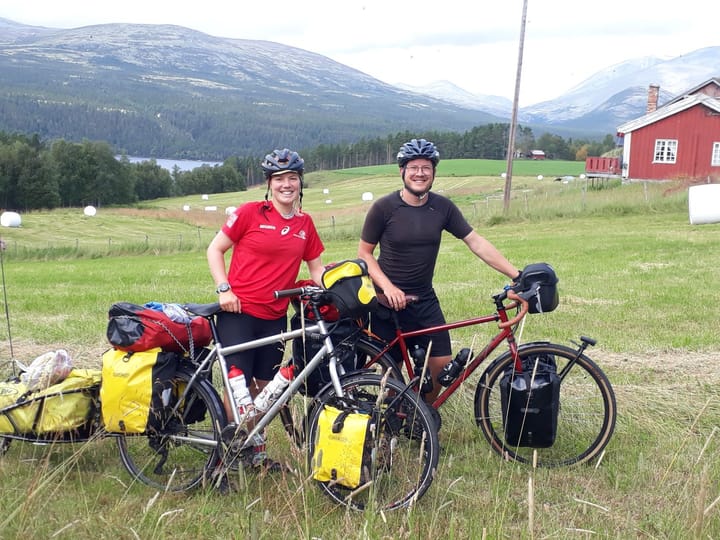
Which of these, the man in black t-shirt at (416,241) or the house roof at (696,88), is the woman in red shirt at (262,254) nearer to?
the man in black t-shirt at (416,241)

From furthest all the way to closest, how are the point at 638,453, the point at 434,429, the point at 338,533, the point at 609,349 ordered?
the point at 609,349 → the point at 638,453 → the point at 434,429 → the point at 338,533

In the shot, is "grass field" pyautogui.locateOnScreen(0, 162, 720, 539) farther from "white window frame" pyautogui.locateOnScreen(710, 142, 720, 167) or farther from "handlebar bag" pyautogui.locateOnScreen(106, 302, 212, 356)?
"white window frame" pyautogui.locateOnScreen(710, 142, 720, 167)

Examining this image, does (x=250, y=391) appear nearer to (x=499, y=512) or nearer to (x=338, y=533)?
(x=338, y=533)

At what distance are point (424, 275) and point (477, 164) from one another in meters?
92.9

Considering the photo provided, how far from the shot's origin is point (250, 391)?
4414 millimetres

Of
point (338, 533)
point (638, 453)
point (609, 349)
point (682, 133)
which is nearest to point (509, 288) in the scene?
point (638, 453)

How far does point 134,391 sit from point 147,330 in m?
0.35

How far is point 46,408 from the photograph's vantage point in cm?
399

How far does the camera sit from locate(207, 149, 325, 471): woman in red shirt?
4102mm

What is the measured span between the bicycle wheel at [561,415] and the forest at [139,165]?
7520cm

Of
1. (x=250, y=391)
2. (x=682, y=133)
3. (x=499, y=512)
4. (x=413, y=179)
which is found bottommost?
(x=499, y=512)

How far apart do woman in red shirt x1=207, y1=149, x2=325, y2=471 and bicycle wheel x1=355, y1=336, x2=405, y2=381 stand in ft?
1.94

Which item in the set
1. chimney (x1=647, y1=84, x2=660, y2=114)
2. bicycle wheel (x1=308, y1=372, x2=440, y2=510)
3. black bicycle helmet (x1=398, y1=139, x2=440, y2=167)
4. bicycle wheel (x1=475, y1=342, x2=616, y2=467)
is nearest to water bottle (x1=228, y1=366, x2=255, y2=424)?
bicycle wheel (x1=308, y1=372, x2=440, y2=510)

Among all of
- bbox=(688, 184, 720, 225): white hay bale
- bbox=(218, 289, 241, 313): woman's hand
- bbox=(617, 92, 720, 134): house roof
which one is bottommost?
bbox=(218, 289, 241, 313): woman's hand
